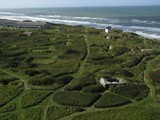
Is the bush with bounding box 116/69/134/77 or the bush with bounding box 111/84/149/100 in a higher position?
the bush with bounding box 116/69/134/77

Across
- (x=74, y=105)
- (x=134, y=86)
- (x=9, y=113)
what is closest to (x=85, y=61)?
(x=134, y=86)

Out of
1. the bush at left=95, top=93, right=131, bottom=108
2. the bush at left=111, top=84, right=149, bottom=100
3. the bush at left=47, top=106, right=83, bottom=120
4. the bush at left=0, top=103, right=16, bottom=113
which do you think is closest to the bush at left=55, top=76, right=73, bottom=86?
the bush at left=95, top=93, right=131, bottom=108

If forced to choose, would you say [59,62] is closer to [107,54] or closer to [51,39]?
[107,54]

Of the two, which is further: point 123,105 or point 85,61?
point 85,61

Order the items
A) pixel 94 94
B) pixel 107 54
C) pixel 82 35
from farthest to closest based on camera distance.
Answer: pixel 82 35
pixel 107 54
pixel 94 94

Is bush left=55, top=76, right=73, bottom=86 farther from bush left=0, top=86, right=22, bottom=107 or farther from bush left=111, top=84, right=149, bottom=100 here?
bush left=111, top=84, right=149, bottom=100

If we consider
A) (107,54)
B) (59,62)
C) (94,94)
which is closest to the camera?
(94,94)

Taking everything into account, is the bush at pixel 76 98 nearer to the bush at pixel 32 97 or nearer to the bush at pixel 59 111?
the bush at pixel 59 111

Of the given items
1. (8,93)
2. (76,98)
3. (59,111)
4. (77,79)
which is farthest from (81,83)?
(8,93)

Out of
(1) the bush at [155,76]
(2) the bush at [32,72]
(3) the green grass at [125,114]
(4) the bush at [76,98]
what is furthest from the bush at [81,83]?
(1) the bush at [155,76]
